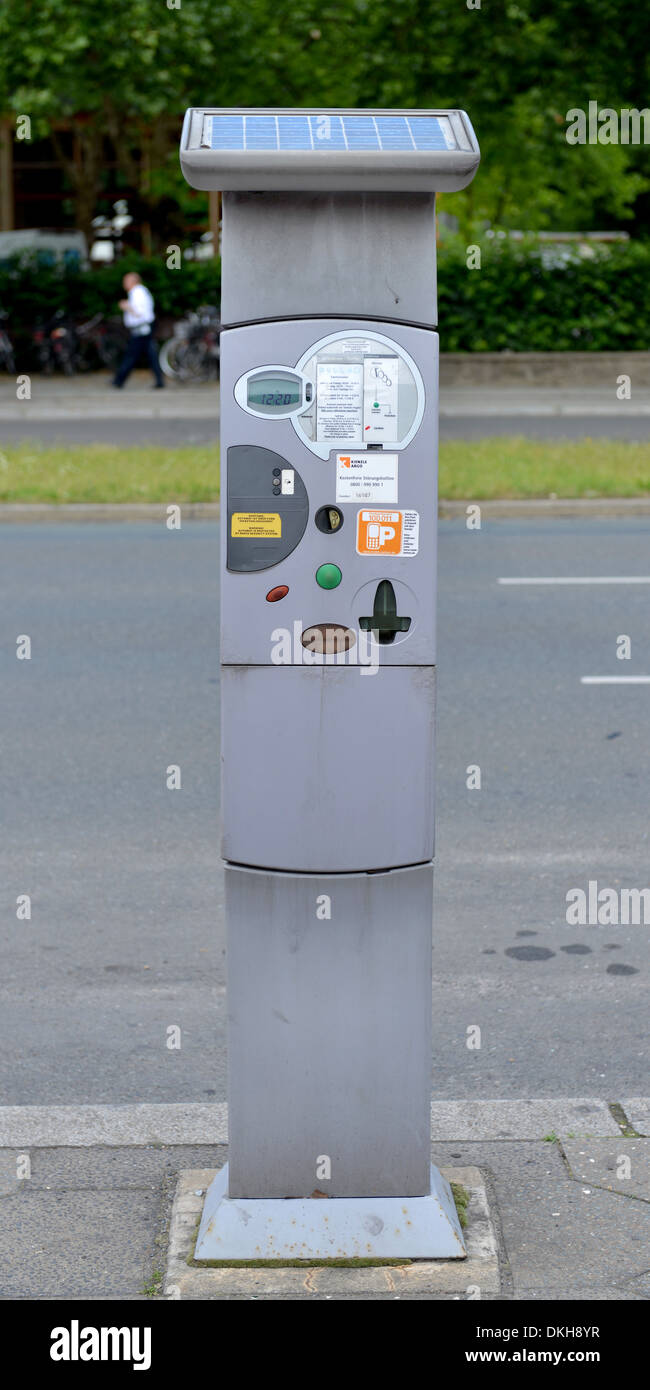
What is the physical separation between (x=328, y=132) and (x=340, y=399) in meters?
0.55

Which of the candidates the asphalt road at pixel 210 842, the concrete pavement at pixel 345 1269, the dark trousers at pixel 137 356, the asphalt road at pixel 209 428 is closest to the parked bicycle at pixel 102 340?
the dark trousers at pixel 137 356

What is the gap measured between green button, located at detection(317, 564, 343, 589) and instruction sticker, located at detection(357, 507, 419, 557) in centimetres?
6

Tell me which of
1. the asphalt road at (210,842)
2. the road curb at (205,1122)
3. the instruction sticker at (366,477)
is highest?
the instruction sticker at (366,477)

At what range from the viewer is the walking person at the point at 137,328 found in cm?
2330

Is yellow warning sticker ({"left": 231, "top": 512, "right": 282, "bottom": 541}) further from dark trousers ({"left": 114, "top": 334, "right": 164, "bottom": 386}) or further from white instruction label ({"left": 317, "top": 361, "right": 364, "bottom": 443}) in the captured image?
dark trousers ({"left": 114, "top": 334, "right": 164, "bottom": 386})

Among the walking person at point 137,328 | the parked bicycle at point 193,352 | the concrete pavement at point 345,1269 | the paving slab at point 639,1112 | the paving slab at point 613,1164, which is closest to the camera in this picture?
the concrete pavement at point 345,1269

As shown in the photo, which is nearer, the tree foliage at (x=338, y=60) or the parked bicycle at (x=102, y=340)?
the tree foliage at (x=338, y=60)

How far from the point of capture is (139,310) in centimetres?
2342

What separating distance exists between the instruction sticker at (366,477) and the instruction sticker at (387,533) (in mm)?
34

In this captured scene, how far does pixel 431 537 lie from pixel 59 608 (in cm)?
730

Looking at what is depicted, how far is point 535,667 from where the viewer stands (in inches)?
348

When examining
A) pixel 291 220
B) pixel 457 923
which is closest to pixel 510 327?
pixel 457 923

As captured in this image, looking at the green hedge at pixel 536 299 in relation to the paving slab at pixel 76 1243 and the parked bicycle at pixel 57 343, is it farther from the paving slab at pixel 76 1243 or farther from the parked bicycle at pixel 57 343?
the paving slab at pixel 76 1243

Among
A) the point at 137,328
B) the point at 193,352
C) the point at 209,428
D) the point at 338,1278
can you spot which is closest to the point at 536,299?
the point at 193,352
